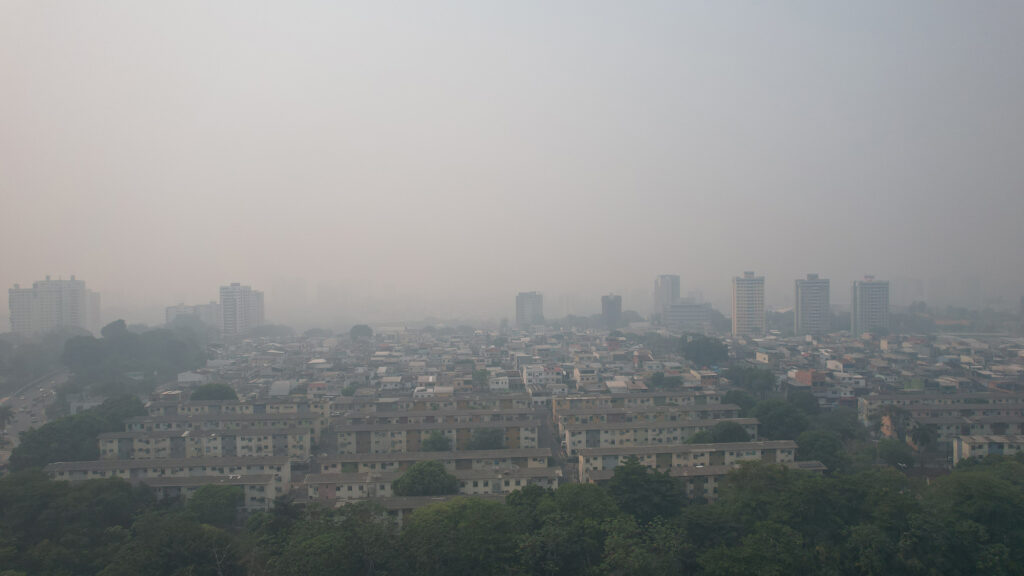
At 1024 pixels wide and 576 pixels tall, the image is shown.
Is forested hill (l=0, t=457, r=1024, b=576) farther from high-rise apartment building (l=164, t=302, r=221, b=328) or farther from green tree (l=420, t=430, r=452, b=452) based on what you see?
high-rise apartment building (l=164, t=302, r=221, b=328)

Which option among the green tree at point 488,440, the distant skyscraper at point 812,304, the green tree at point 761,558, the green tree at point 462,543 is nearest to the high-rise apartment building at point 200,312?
the green tree at point 488,440

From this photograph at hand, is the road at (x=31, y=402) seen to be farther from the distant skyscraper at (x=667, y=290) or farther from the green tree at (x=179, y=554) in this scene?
the distant skyscraper at (x=667, y=290)

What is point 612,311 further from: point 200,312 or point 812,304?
point 200,312

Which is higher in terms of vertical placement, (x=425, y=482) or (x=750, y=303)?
(x=750, y=303)

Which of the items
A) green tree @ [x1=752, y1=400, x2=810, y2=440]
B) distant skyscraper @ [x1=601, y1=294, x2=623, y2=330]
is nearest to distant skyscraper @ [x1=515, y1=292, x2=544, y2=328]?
distant skyscraper @ [x1=601, y1=294, x2=623, y2=330]

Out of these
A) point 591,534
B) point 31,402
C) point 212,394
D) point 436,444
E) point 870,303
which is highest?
point 870,303

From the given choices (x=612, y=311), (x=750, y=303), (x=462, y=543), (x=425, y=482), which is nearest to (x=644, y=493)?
(x=462, y=543)
